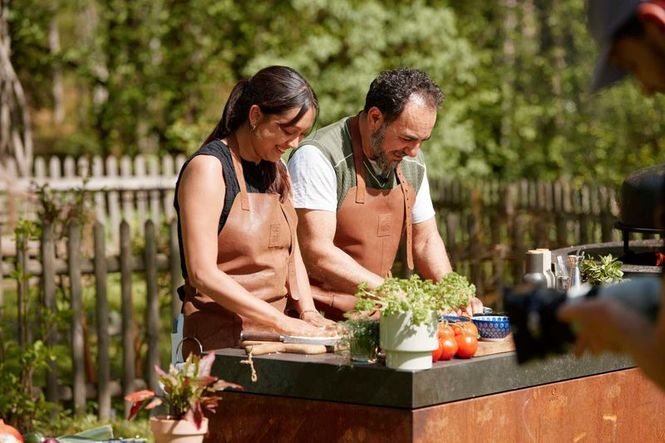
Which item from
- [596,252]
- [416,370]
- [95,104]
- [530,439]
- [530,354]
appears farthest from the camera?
[95,104]

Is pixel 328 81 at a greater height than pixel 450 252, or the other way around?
pixel 328 81

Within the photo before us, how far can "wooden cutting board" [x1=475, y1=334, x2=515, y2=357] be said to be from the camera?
400cm

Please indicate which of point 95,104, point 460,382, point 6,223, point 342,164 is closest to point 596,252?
point 342,164

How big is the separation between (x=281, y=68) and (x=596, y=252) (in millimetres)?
2159

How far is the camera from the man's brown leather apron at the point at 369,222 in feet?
16.1

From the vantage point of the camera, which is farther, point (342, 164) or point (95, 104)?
point (95, 104)

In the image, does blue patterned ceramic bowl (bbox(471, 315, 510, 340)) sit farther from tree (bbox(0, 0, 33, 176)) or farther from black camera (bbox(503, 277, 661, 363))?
tree (bbox(0, 0, 33, 176))

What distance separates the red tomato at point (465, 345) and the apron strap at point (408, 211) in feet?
3.53

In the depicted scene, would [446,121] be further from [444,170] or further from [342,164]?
[342,164]

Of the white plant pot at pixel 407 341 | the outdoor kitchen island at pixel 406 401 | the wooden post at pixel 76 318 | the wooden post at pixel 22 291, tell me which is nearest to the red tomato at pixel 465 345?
the outdoor kitchen island at pixel 406 401

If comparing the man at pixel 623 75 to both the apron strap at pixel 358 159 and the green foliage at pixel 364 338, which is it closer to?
the green foliage at pixel 364 338

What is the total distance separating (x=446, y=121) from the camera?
50.5 feet

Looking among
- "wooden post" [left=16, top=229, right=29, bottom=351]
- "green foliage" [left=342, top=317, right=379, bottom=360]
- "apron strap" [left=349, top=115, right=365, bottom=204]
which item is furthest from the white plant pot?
"wooden post" [left=16, top=229, right=29, bottom=351]

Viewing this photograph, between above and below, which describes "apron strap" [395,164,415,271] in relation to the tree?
below
